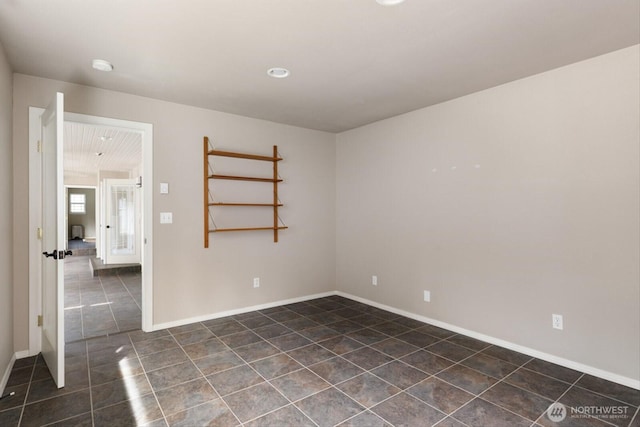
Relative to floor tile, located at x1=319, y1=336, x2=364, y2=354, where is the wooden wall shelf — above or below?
above

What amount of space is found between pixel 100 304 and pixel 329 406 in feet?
13.2

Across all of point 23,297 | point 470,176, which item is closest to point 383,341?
point 470,176

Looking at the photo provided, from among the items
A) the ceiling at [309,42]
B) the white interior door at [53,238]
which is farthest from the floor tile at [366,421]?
the ceiling at [309,42]

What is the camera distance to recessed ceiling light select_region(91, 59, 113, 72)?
266 cm

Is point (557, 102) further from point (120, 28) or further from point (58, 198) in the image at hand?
point (58, 198)

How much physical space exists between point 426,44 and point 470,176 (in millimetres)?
1512

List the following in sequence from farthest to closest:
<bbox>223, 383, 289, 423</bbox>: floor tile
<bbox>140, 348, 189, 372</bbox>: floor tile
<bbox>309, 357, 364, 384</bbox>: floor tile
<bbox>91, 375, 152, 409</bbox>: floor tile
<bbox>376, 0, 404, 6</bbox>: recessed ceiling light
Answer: <bbox>140, 348, 189, 372</bbox>: floor tile, <bbox>309, 357, 364, 384</bbox>: floor tile, <bbox>91, 375, 152, 409</bbox>: floor tile, <bbox>223, 383, 289, 423</bbox>: floor tile, <bbox>376, 0, 404, 6</bbox>: recessed ceiling light

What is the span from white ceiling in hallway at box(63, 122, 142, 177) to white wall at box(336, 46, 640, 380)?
3.54m

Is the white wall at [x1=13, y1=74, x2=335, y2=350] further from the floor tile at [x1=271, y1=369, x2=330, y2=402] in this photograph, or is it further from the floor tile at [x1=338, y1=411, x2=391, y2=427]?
the floor tile at [x1=338, y1=411, x2=391, y2=427]

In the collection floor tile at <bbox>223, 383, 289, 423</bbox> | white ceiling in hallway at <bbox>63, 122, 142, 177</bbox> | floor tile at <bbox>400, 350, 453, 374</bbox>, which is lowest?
floor tile at <bbox>400, 350, 453, 374</bbox>

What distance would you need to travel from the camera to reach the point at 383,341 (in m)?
3.28

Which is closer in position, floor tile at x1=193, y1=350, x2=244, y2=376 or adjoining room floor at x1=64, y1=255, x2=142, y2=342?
floor tile at x1=193, y1=350, x2=244, y2=376

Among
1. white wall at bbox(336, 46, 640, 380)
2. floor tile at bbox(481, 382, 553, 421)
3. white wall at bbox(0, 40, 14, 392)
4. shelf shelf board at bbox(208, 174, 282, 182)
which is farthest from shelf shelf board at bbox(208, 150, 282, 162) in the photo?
floor tile at bbox(481, 382, 553, 421)

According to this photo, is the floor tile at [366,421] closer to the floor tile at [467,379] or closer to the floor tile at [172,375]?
the floor tile at [467,379]
